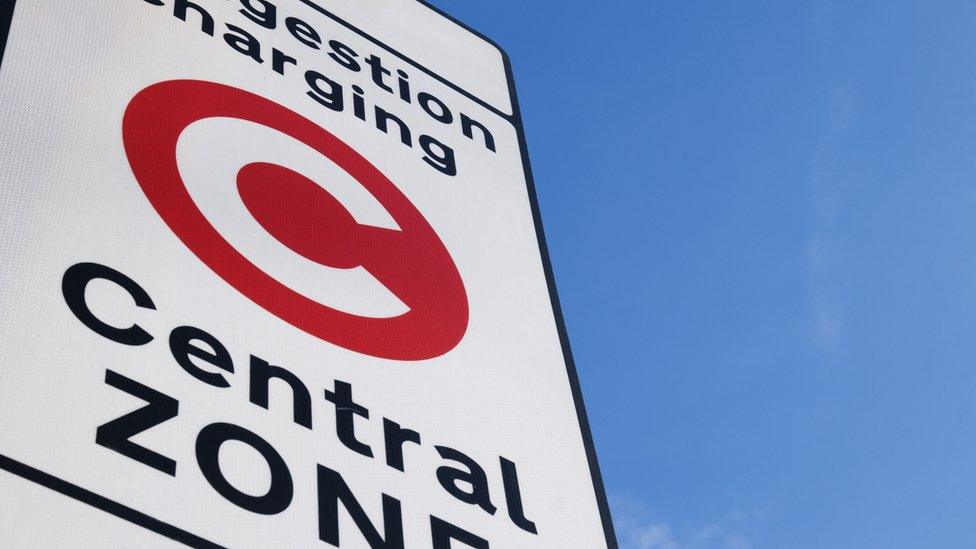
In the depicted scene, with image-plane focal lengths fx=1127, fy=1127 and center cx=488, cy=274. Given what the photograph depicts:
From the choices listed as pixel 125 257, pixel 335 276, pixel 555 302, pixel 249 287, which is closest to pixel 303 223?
pixel 335 276

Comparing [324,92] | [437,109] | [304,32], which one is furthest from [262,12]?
[437,109]

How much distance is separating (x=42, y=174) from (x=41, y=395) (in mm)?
324

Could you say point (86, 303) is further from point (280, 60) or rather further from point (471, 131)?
point (471, 131)

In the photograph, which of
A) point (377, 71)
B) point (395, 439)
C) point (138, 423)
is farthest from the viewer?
point (377, 71)

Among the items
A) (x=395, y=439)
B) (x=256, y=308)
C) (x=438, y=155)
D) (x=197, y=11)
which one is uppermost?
(x=197, y=11)

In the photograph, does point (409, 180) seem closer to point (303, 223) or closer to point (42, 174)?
point (303, 223)

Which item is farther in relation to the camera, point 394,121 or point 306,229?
point 394,121

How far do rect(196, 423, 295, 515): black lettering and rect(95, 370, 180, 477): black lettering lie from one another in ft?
0.12

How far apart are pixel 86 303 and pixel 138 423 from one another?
16 centimetres

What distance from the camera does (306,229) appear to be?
1.52 m

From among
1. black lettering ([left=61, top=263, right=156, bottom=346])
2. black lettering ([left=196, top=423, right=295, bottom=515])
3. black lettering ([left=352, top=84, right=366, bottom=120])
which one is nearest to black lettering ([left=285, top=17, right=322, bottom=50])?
black lettering ([left=352, top=84, right=366, bottom=120])

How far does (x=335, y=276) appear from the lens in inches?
57.7

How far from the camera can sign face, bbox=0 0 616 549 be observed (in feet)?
3.54

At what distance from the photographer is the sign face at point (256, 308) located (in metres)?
1.08
